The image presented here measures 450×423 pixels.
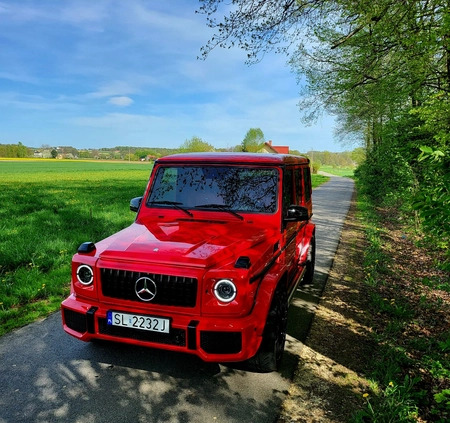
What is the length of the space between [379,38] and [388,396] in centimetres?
706

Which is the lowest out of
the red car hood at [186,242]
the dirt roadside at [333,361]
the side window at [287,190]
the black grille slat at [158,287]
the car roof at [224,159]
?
the dirt roadside at [333,361]

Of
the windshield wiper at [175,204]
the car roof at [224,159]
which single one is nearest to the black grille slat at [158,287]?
the windshield wiper at [175,204]

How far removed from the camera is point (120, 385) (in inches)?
116

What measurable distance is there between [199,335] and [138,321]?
527mm

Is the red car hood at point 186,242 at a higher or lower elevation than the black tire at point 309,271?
higher

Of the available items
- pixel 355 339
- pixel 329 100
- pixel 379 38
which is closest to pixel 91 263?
pixel 355 339

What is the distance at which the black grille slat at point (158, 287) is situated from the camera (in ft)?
8.87

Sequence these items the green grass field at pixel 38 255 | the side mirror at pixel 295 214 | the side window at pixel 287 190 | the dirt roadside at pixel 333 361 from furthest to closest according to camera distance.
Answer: the green grass field at pixel 38 255 → the side window at pixel 287 190 → the side mirror at pixel 295 214 → the dirt roadside at pixel 333 361

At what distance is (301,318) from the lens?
4.41 m

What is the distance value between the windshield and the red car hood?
0.25 m

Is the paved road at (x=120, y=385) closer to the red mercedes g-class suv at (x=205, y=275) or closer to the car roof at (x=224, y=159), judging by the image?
the red mercedes g-class suv at (x=205, y=275)

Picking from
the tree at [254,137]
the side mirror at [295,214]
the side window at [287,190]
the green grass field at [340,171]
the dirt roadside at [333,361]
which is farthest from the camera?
the green grass field at [340,171]

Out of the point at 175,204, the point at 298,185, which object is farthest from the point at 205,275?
the point at 298,185

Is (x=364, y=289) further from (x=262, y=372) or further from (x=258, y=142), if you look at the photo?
(x=258, y=142)
